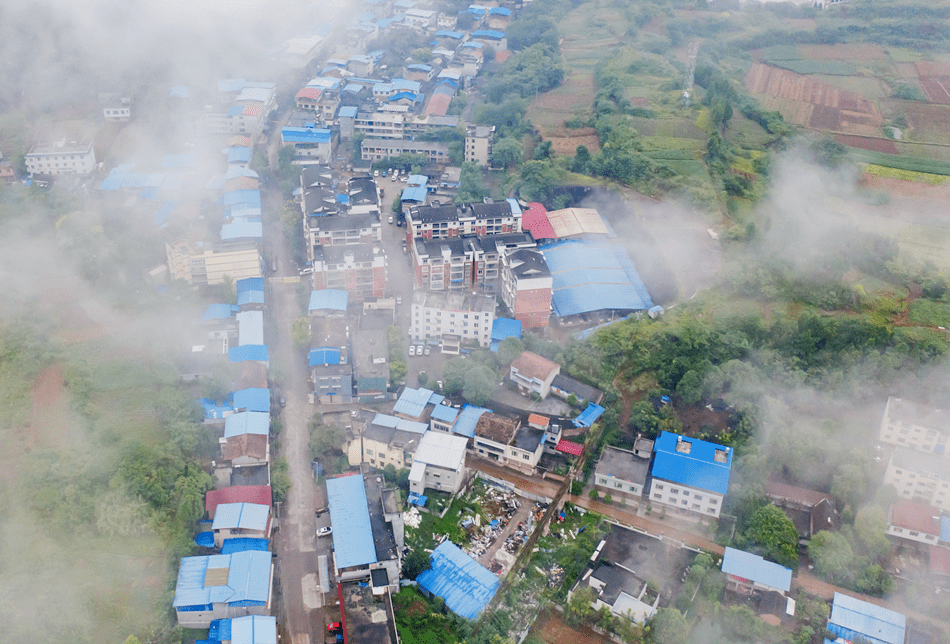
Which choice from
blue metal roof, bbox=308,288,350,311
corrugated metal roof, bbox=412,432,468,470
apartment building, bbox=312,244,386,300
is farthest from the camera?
apartment building, bbox=312,244,386,300

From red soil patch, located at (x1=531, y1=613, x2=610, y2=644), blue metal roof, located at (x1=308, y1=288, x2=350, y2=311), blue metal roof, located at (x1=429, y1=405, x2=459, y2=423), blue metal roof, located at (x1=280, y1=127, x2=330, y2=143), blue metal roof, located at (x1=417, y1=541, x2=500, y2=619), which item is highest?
blue metal roof, located at (x1=280, y1=127, x2=330, y2=143)

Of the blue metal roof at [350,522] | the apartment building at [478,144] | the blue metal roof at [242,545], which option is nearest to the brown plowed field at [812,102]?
the apartment building at [478,144]

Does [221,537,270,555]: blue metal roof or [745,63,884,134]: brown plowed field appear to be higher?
[745,63,884,134]: brown plowed field

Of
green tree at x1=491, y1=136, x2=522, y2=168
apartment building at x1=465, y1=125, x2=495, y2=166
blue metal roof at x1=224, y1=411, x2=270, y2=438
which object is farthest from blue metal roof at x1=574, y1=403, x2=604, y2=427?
apartment building at x1=465, y1=125, x2=495, y2=166

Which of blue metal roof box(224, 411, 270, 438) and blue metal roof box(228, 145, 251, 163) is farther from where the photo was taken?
blue metal roof box(228, 145, 251, 163)

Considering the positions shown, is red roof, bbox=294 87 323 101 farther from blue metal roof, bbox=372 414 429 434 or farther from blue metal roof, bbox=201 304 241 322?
blue metal roof, bbox=372 414 429 434

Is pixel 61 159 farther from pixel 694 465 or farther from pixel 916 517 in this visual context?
pixel 916 517

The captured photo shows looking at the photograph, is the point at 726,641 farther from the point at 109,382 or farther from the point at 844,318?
the point at 109,382
